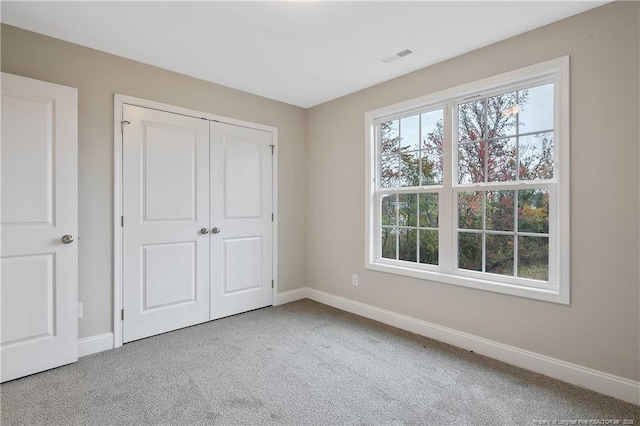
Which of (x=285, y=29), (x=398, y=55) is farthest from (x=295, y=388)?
(x=398, y=55)

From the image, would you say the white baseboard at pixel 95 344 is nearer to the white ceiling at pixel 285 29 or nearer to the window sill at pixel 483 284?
the white ceiling at pixel 285 29

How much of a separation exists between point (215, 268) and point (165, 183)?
0.98 metres

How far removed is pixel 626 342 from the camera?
196 centimetres

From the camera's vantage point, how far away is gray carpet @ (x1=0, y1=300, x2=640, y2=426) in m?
1.82

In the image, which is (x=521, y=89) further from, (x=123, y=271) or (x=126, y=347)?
(x=126, y=347)

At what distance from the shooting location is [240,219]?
3.54 m

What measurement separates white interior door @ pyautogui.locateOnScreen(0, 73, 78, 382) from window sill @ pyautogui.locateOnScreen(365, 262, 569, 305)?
2.66 meters

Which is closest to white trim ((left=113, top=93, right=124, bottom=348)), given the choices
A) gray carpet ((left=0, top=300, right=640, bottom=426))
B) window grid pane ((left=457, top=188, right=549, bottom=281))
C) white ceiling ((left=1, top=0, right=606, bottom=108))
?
gray carpet ((left=0, top=300, right=640, bottom=426))

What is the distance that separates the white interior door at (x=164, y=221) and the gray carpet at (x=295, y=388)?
0.33 m

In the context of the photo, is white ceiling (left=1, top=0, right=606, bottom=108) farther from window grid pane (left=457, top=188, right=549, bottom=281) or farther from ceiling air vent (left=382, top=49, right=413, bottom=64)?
window grid pane (left=457, top=188, right=549, bottom=281)

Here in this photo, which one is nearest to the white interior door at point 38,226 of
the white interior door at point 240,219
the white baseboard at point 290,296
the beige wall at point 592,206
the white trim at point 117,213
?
the white trim at point 117,213

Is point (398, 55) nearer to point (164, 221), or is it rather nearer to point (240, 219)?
point (240, 219)

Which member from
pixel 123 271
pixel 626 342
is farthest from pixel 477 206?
pixel 123 271

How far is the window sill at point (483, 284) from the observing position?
7.34ft
